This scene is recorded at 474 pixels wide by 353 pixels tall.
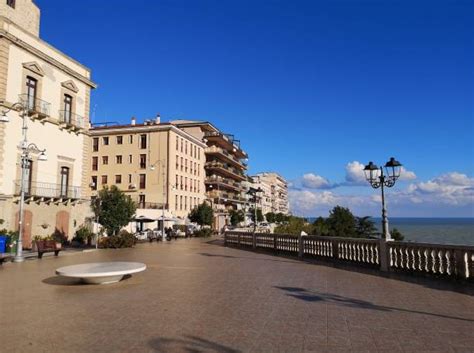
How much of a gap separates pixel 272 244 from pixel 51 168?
16851 mm

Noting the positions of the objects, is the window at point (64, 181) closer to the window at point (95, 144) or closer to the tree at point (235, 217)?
the window at point (95, 144)

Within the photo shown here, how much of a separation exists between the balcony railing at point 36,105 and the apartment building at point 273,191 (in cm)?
8820

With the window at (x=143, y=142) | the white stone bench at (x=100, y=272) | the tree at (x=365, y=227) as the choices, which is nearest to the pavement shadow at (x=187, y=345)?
→ the white stone bench at (x=100, y=272)

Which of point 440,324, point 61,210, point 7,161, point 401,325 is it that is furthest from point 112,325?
point 61,210

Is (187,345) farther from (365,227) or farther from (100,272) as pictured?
(365,227)

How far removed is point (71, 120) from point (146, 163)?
2357 centimetres

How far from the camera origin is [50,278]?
11.9m

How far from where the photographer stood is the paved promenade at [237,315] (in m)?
5.44

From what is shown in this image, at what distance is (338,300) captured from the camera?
8344 millimetres

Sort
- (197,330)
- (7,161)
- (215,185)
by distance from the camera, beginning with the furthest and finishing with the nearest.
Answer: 1. (215,185)
2. (7,161)
3. (197,330)

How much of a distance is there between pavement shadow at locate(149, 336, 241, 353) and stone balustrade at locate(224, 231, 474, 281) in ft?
23.4

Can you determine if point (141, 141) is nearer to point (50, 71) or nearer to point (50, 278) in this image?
point (50, 71)

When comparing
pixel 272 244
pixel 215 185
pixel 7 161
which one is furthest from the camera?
pixel 215 185

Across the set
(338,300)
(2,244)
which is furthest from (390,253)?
(2,244)
